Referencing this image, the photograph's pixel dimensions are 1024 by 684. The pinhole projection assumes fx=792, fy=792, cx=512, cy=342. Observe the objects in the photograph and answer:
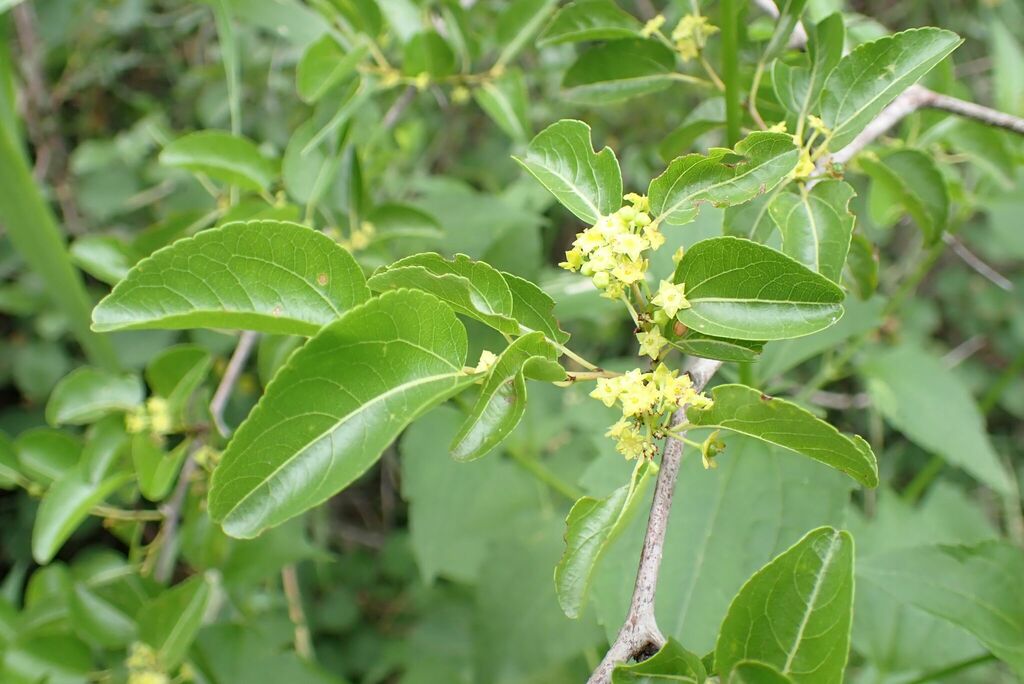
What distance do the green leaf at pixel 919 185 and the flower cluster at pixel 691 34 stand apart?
0.25 metres

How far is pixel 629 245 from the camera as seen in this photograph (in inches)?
26.0

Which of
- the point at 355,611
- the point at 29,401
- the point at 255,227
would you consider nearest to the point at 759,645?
the point at 255,227

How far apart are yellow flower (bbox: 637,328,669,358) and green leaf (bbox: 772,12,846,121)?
1.02 feet

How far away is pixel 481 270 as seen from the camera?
0.66 m

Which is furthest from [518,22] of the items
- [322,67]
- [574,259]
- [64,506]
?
[64,506]

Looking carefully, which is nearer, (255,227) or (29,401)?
(255,227)

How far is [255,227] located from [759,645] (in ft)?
1.73

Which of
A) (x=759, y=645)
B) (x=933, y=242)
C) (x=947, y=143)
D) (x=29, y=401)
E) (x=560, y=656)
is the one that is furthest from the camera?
(x=29, y=401)

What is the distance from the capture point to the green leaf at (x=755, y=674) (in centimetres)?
56

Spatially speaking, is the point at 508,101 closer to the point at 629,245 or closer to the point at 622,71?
the point at 622,71

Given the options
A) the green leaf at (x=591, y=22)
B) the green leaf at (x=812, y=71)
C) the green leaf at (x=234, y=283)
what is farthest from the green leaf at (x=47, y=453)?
the green leaf at (x=812, y=71)

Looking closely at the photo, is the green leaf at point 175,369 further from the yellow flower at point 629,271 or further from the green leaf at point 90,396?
the yellow flower at point 629,271

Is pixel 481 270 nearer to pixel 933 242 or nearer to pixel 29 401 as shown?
pixel 933 242

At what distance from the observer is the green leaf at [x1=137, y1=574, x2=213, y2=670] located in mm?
1187
